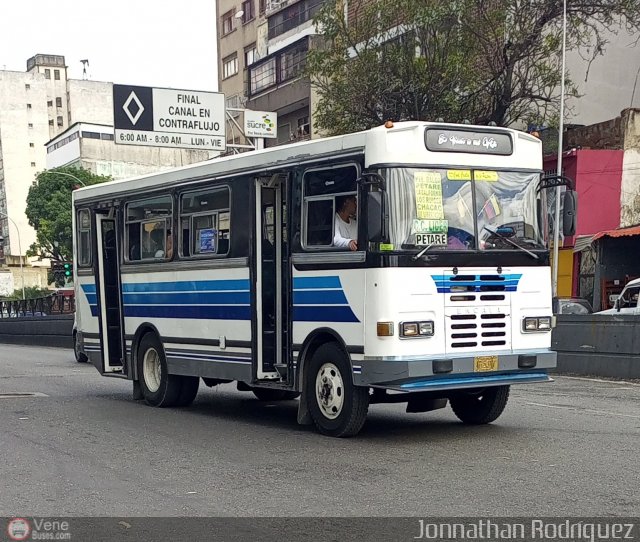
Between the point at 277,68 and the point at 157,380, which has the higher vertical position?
the point at 277,68

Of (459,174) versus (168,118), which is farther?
(168,118)

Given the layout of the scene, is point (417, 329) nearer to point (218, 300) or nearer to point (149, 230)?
point (218, 300)

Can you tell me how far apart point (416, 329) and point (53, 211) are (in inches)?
2720

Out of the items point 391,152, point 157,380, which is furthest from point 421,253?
point 157,380

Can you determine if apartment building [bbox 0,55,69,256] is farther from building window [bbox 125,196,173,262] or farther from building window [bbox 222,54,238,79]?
building window [bbox 125,196,173,262]

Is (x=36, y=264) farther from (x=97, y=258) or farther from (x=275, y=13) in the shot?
(x=97, y=258)

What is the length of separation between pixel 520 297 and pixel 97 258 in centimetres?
701

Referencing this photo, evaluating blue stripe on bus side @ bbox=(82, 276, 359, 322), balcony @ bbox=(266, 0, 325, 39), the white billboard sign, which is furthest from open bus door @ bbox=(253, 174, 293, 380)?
balcony @ bbox=(266, 0, 325, 39)

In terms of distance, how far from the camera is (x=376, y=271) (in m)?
9.30

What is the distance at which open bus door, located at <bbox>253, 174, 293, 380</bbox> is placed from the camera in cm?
1080

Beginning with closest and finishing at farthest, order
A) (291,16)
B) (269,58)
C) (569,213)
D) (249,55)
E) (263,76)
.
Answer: (569,213) < (269,58) < (263,76) < (291,16) < (249,55)

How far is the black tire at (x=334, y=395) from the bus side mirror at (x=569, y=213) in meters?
2.72

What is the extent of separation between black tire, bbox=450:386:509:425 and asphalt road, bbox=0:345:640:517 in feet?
0.56

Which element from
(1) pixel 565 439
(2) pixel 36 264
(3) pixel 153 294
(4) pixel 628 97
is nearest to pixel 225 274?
(3) pixel 153 294
